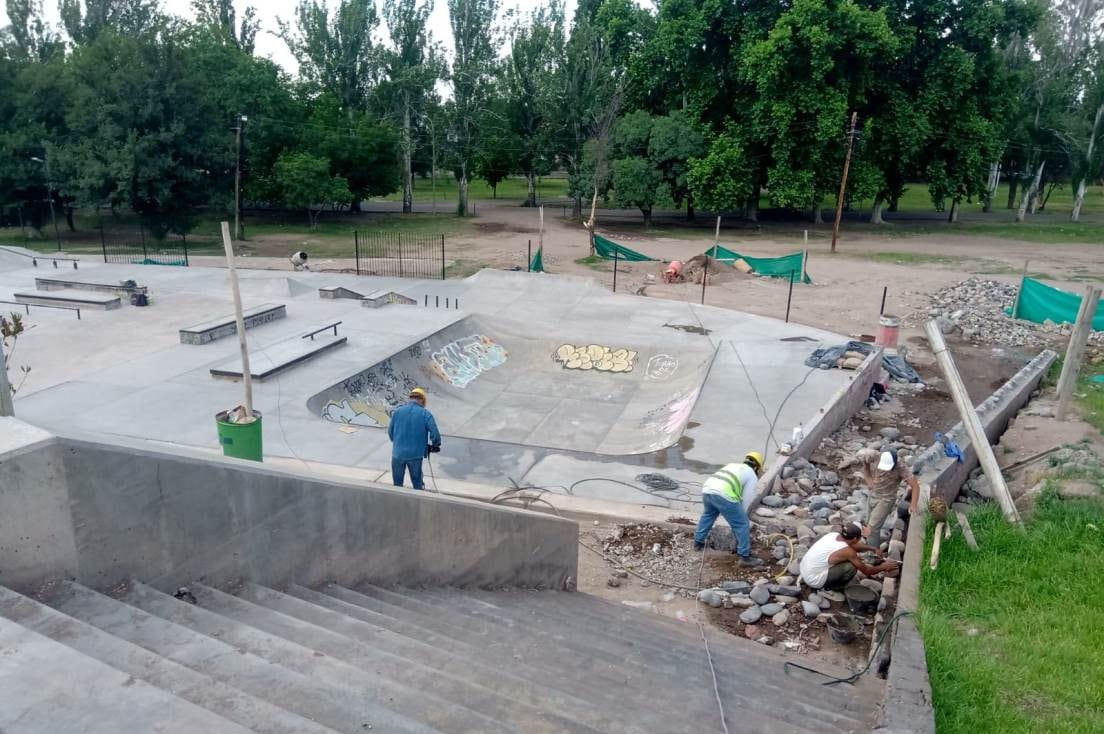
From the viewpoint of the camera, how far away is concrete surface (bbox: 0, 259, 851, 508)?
12062 millimetres

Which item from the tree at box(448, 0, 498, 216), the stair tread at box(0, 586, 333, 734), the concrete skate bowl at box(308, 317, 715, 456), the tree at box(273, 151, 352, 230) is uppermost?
the tree at box(448, 0, 498, 216)

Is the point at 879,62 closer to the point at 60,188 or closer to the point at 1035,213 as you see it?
the point at 1035,213

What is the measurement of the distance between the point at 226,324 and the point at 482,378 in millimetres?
5840

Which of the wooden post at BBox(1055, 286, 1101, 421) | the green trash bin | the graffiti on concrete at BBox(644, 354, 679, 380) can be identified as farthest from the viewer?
the graffiti on concrete at BBox(644, 354, 679, 380)

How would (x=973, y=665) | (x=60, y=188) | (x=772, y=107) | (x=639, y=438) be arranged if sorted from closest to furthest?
1. (x=973, y=665)
2. (x=639, y=438)
3. (x=60, y=188)
4. (x=772, y=107)

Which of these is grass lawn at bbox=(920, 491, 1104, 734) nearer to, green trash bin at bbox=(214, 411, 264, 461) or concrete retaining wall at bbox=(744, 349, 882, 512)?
concrete retaining wall at bbox=(744, 349, 882, 512)

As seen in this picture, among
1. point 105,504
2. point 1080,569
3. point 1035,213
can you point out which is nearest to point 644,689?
point 105,504

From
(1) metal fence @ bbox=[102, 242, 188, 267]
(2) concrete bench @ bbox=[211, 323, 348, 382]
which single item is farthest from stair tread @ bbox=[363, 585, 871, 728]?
(1) metal fence @ bbox=[102, 242, 188, 267]

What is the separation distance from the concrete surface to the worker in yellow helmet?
1.42 meters

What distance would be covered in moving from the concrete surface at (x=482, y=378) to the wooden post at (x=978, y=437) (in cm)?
249

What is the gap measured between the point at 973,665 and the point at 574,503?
18.0 feet

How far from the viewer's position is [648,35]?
43250mm

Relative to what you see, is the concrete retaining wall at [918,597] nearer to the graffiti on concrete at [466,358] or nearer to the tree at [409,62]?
the graffiti on concrete at [466,358]

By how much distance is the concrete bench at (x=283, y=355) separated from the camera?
14.5 m
